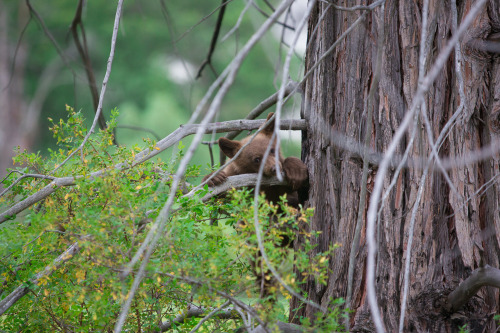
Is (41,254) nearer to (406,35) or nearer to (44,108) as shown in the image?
(406,35)

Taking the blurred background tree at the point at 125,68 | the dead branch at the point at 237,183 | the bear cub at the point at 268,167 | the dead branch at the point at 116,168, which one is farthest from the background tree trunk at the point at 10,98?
the dead branch at the point at 116,168

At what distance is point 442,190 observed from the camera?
2.34 metres

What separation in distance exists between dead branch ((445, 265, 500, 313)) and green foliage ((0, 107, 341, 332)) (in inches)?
18.2

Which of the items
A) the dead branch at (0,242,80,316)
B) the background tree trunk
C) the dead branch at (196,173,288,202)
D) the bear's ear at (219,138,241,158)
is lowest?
the dead branch at (0,242,80,316)

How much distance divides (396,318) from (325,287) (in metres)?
0.42

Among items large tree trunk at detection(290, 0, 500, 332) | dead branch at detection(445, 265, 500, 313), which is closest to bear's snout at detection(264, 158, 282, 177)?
large tree trunk at detection(290, 0, 500, 332)

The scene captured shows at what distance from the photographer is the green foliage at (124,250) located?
78.0 inches

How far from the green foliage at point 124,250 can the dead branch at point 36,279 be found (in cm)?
4

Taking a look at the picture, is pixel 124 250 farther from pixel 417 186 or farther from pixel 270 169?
pixel 270 169

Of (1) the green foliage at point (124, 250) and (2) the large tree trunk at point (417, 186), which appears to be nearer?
(1) the green foliage at point (124, 250)

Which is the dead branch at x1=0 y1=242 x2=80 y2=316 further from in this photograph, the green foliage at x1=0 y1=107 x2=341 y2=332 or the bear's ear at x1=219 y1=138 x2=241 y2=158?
the bear's ear at x1=219 y1=138 x2=241 y2=158

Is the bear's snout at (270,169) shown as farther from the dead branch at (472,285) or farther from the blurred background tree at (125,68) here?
the blurred background tree at (125,68)

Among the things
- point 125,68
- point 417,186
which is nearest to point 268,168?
point 417,186

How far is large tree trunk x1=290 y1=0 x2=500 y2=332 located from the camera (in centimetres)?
224
